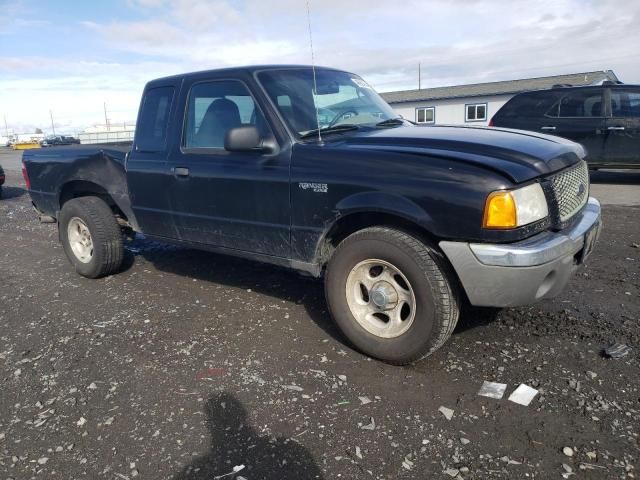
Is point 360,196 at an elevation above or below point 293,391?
above

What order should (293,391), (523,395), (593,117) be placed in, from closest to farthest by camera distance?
(523,395), (293,391), (593,117)

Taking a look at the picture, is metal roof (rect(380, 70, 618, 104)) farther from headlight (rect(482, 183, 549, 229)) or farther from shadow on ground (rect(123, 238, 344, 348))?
headlight (rect(482, 183, 549, 229))

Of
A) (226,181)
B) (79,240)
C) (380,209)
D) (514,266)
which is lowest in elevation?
(79,240)


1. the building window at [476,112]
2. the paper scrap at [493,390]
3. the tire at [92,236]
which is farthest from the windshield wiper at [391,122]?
the building window at [476,112]

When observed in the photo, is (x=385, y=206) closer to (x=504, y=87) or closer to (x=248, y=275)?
(x=248, y=275)

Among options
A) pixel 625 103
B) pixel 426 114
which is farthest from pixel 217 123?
pixel 426 114

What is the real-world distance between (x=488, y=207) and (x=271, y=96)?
184 cm

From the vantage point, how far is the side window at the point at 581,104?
9.80 m

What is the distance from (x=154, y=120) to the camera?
4.52 meters

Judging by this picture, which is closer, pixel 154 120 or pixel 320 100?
pixel 320 100

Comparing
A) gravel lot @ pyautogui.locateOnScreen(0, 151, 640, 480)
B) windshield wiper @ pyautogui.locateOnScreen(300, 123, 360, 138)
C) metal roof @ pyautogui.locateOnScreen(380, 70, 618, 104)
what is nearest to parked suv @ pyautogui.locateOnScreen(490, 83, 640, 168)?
gravel lot @ pyautogui.locateOnScreen(0, 151, 640, 480)

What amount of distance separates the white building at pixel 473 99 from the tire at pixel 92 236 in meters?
26.2

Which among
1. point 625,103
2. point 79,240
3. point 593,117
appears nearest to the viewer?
point 79,240

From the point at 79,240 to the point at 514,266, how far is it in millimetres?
4541
